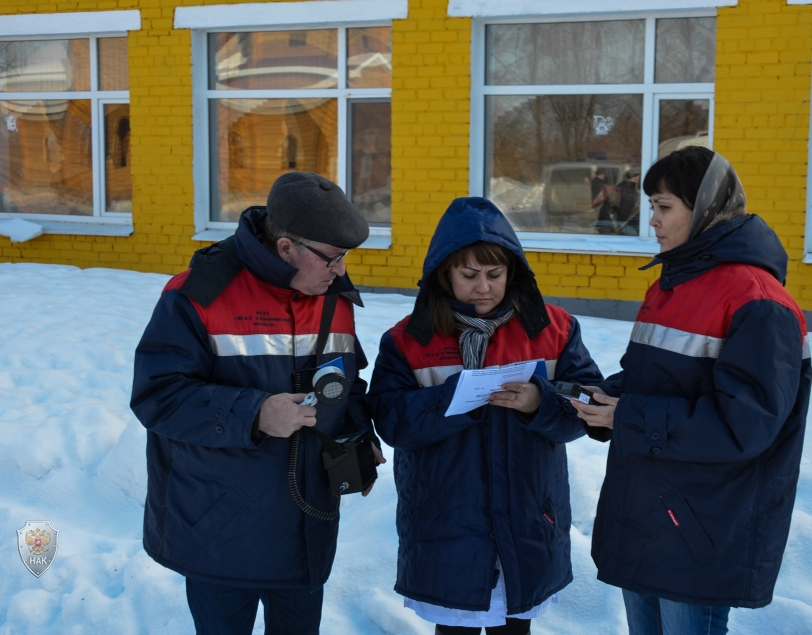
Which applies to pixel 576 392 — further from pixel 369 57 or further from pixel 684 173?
pixel 369 57

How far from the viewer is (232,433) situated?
2.16 m

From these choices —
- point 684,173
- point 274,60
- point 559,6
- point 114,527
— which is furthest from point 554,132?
point 684,173

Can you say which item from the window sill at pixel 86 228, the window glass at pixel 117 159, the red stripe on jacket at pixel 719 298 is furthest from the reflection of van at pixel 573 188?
the red stripe on jacket at pixel 719 298

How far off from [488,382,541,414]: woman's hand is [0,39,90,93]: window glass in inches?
324

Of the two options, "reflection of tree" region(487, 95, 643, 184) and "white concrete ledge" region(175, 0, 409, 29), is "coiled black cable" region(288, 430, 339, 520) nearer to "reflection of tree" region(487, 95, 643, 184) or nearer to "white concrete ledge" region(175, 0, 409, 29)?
"reflection of tree" region(487, 95, 643, 184)

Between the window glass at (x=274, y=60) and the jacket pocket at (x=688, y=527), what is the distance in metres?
6.90

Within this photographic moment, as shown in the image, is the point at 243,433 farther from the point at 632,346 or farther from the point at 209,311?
the point at 632,346

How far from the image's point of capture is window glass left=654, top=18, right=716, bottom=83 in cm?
729

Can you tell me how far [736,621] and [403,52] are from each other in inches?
237

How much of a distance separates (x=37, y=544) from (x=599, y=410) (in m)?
2.57

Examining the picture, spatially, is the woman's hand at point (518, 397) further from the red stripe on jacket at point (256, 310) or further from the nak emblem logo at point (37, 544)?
the nak emblem logo at point (37, 544)

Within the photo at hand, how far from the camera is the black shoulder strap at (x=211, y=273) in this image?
223cm

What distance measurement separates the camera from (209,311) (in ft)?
7.41

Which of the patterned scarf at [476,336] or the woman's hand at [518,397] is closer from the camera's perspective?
the woman's hand at [518,397]
